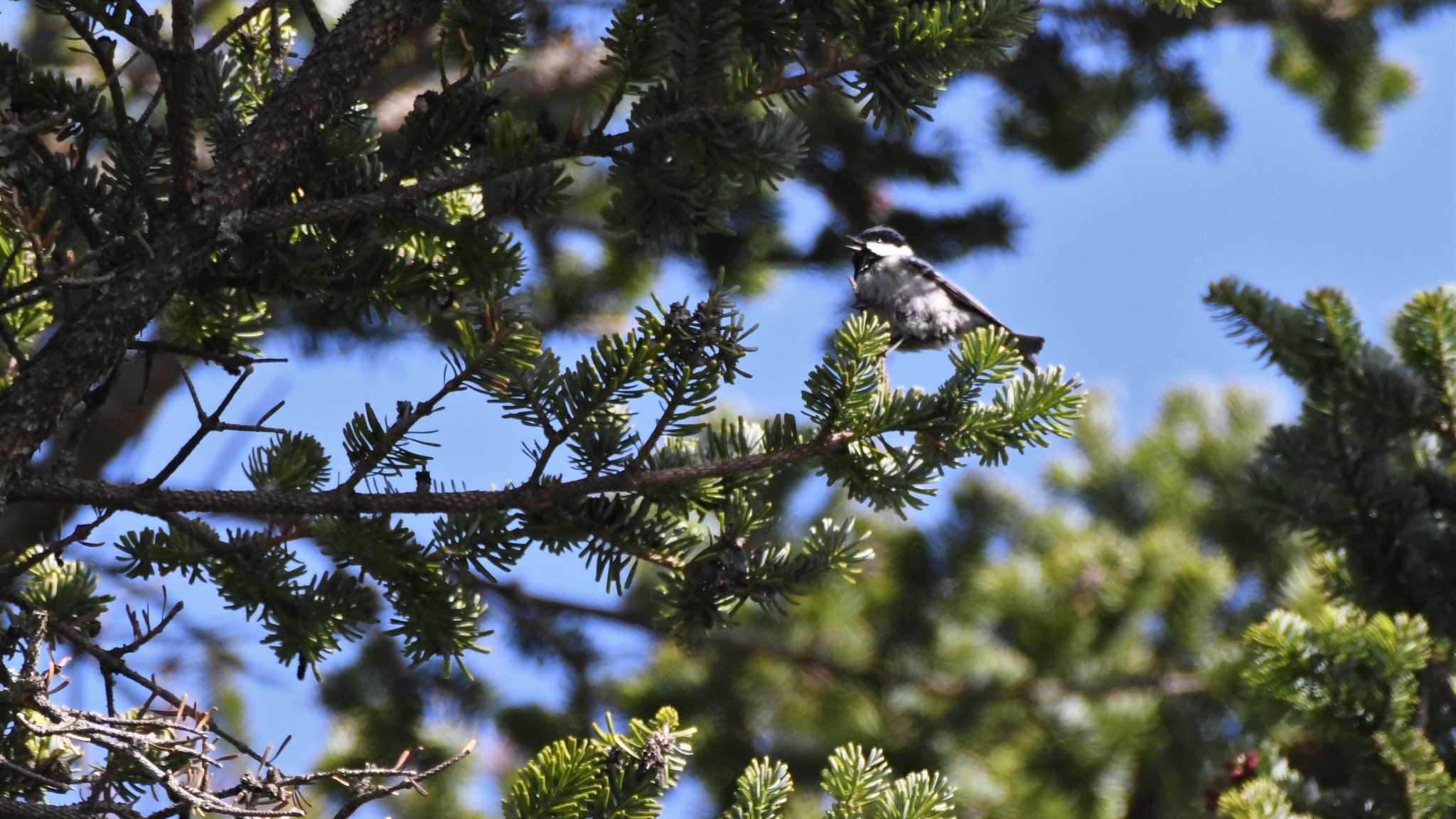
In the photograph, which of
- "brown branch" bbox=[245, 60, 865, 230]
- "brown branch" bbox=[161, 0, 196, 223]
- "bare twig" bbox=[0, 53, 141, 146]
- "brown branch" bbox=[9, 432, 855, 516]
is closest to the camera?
"bare twig" bbox=[0, 53, 141, 146]

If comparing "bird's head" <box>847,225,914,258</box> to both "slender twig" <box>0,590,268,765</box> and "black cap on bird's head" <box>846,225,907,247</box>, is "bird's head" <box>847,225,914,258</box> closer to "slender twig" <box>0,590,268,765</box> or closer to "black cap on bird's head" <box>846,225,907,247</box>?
"black cap on bird's head" <box>846,225,907,247</box>

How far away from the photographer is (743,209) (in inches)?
225

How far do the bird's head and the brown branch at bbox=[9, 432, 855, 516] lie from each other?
94.5 inches

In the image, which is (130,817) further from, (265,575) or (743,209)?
(743,209)

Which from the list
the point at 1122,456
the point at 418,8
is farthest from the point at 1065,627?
the point at 418,8

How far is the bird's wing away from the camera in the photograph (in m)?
4.17

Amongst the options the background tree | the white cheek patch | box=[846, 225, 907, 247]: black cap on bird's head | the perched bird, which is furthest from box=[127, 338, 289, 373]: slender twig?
box=[846, 225, 907, 247]: black cap on bird's head

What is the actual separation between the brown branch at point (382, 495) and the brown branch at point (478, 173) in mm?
499

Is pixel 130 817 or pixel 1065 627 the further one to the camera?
pixel 1065 627

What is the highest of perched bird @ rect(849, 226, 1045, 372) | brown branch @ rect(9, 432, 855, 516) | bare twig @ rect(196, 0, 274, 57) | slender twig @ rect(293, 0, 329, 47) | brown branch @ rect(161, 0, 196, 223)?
perched bird @ rect(849, 226, 1045, 372)

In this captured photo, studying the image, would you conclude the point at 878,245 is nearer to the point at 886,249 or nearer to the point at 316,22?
the point at 886,249

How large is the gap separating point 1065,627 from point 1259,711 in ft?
10.7

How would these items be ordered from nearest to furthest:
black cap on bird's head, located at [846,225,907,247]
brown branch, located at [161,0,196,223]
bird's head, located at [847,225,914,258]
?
brown branch, located at [161,0,196,223], bird's head, located at [847,225,914,258], black cap on bird's head, located at [846,225,907,247]

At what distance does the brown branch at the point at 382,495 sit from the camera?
7.69ft
